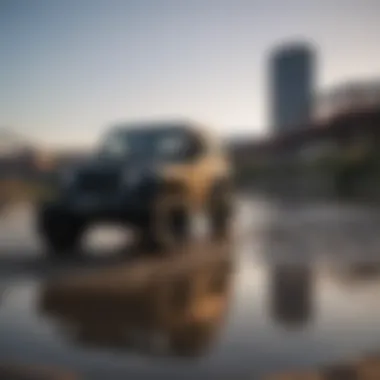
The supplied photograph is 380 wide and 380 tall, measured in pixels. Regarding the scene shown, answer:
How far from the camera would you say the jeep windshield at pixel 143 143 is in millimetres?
1665

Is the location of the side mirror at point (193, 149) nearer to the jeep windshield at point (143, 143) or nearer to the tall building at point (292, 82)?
the jeep windshield at point (143, 143)

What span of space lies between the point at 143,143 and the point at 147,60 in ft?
0.80

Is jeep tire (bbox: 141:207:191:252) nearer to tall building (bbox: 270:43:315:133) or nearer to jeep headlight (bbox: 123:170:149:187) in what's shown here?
jeep headlight (bbox: 123:170:149:187)

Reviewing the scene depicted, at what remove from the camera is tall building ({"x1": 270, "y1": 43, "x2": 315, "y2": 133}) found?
169cm

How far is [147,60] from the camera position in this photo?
5.50 feet

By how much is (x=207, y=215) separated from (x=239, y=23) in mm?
576

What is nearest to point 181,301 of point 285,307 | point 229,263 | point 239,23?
point 229,263

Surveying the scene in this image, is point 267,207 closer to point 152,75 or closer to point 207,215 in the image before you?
point 207,215

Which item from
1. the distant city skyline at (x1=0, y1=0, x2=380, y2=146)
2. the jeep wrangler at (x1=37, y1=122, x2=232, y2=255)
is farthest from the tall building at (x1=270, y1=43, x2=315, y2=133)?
the jeep wrangler at (x1=37, y1=122, x2=232, y2=255)

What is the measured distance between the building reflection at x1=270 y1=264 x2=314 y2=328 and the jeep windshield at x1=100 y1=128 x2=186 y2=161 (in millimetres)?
619

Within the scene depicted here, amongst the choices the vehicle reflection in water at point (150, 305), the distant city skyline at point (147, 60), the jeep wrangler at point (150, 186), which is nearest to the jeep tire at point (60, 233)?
the jeep wrangler at point (150, 186)

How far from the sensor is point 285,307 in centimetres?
187

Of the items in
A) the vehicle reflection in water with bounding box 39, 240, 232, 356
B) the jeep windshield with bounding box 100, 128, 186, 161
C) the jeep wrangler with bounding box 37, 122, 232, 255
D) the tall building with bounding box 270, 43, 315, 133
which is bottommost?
the vehicle reflection in water with bounding box 39, 240, 232, 356

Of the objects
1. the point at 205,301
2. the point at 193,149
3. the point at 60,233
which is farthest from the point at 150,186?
the point at 205,301
